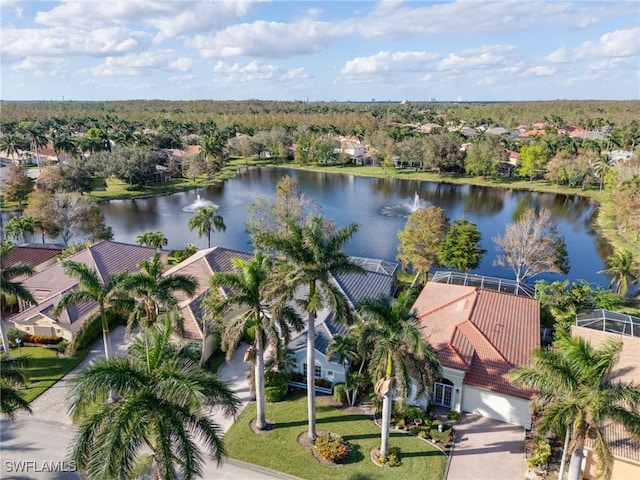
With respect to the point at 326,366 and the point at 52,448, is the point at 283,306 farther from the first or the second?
the point at 52,448

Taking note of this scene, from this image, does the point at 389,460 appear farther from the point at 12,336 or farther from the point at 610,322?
the point at 12,336

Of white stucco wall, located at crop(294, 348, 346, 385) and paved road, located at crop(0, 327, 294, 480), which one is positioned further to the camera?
white stucco wall, located at crop(294, 348, 346, 385)

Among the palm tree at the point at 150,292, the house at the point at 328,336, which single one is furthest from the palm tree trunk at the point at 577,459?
the palm tree at the point at 150,292

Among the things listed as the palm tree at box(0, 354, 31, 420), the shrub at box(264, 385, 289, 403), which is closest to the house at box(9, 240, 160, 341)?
the palm tree at box(0, 354, 31, 420)

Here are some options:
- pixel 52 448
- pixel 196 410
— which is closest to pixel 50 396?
pixel 52 448

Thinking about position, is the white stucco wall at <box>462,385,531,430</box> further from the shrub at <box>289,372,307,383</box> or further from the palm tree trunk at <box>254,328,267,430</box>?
the palm tree trunk at <box>254,328,267,430</box>

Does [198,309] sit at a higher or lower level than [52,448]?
higher

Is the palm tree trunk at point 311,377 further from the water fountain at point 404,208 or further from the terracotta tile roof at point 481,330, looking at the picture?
the water fountain at point 404,208
